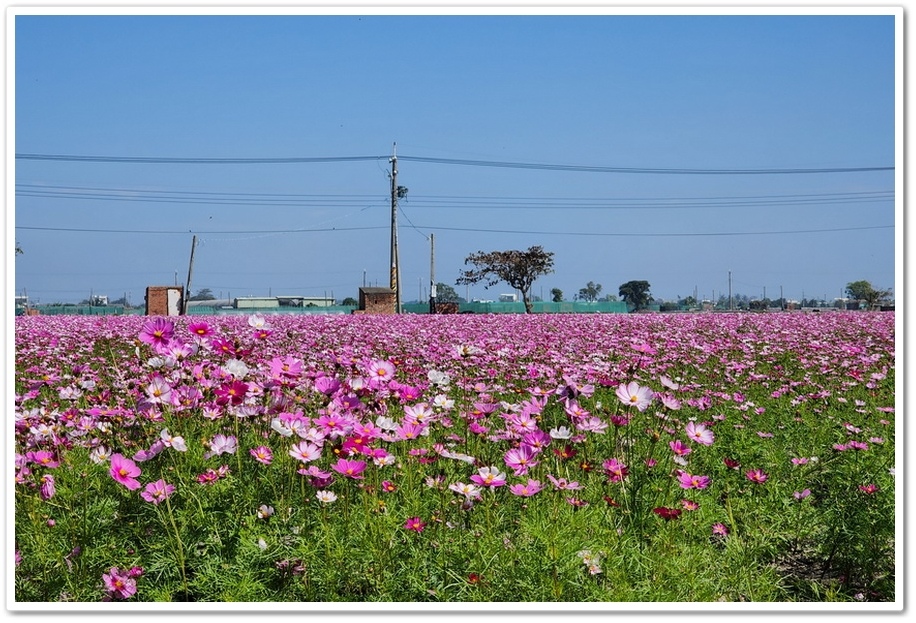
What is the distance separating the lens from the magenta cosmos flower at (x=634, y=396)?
268 centimetres

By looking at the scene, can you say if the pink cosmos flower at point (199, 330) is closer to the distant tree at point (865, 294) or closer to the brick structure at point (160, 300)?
the distant tree at point (865, 294)

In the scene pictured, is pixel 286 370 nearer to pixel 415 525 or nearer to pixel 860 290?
pixel 415 525

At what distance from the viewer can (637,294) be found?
1660 inches

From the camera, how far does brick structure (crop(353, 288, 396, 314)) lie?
25.9m

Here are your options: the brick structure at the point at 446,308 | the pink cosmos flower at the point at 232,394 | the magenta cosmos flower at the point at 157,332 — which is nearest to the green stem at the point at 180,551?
the pink cosmos flower at the point at 232,394

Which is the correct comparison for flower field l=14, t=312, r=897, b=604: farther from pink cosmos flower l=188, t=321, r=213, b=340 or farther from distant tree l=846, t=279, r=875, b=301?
distant tree l=846, t=279, r=875, b=301

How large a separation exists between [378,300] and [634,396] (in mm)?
23579

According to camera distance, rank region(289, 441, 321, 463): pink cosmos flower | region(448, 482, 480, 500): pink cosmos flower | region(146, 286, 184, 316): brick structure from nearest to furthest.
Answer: region(289, 441, 321, 463): pink cosmos flower → region(448, 482, 480, 500): pink cosmos flower → region(146, 286, 184, 316): brick structure

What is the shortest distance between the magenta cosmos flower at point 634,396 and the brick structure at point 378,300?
23148 mm

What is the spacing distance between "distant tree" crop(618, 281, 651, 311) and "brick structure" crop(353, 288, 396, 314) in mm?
16109

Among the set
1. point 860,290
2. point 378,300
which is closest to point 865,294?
point 860,290

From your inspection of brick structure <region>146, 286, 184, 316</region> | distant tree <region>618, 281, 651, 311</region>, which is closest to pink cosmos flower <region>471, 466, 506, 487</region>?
brick structure <region>146, 286, 184, 316</region>
